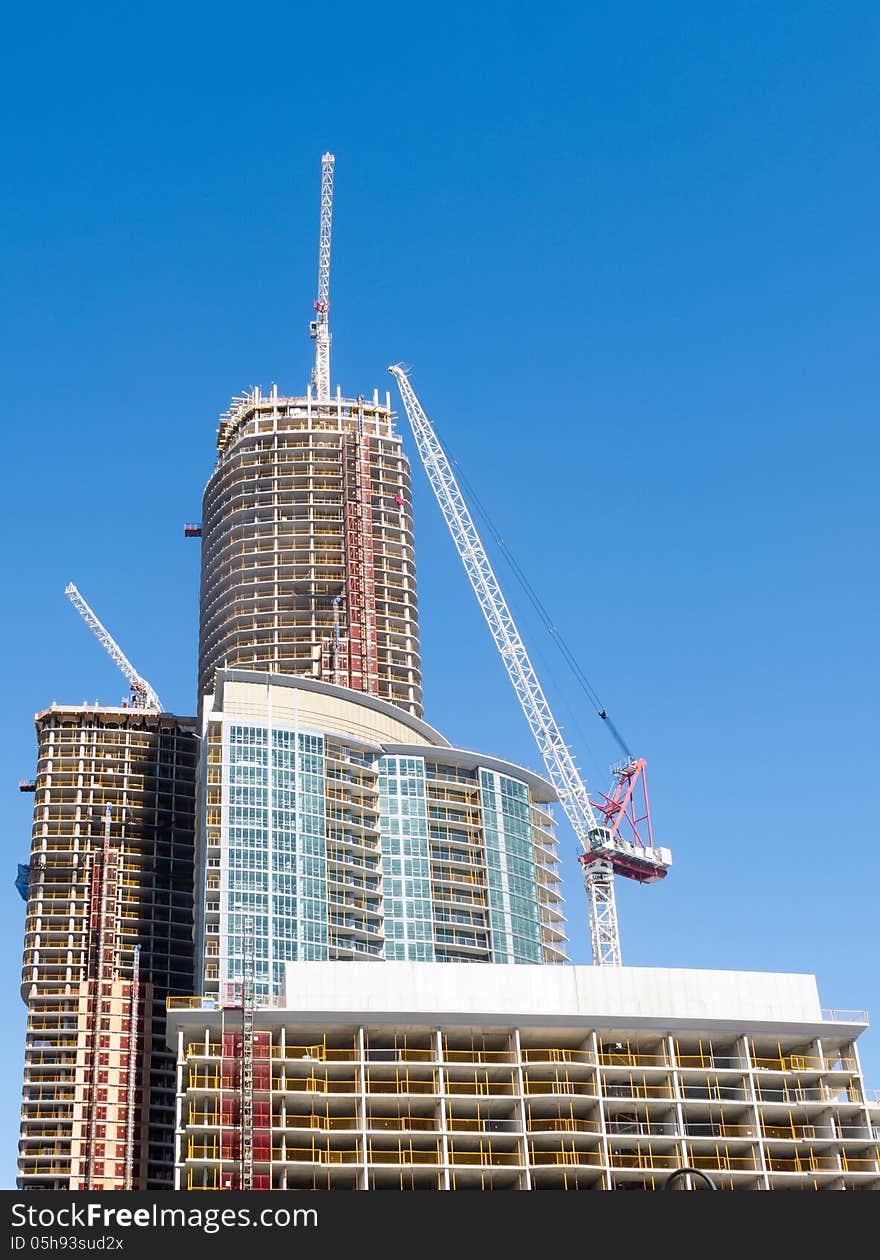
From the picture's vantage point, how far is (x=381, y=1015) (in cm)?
15875

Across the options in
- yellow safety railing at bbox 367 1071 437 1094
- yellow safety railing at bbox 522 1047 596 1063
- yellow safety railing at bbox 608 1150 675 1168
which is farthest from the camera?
yellow safety railing at bbox 522 1047 596 1063

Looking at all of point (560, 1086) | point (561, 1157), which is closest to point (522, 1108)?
point (560, 1086)

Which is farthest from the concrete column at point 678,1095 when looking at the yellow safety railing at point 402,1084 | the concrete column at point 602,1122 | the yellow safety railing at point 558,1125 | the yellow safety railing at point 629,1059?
the yellow safety railing at point 402,1084

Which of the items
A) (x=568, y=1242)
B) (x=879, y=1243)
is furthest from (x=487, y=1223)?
(x=879, y=1243)

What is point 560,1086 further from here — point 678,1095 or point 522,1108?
point 678,1095

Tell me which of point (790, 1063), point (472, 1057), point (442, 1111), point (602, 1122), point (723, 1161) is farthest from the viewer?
point (790, 1063)

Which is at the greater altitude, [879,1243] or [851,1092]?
[851,1092]

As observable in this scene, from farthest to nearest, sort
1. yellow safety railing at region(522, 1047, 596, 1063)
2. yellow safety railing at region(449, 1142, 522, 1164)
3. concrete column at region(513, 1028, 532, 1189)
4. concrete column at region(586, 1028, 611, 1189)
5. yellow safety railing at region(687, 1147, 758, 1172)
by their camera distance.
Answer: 1. yellow safety railing at region(522, 1047, 596, 1063)
2. yellow safety railing at region(687, 1147, 758, 1172)
3. concrete column at region(586, 1028, 611, 1189)
4. yellow safety railing at region(449, 1142, 522, 1164)
5. concrete column at region(513, 1028, 532, 1189)

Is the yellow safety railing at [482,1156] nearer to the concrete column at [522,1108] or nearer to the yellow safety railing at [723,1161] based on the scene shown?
the concrete column at [522,1108]

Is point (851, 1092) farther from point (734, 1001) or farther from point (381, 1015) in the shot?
point (381, 1015)

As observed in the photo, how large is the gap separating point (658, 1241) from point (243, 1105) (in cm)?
9166

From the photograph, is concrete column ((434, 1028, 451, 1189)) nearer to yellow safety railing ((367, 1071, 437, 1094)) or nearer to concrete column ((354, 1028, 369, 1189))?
yellow safety railing ((367, 1071, 437, 1094))

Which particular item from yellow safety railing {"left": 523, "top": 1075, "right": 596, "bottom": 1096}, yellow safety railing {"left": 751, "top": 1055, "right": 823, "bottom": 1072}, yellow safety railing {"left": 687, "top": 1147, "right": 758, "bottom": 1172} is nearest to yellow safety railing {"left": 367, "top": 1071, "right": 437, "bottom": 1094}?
yellow safety railing {"left": 523, "top": 1075, "right": 596, "bottom": 1096}

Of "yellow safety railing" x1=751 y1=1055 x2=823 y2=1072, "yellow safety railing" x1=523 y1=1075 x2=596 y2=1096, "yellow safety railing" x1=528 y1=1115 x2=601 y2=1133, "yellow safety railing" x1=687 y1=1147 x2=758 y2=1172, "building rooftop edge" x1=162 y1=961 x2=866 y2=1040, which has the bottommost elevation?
"yellow safety railing" x1=687 y1=1147 x2=758 y2=1172
